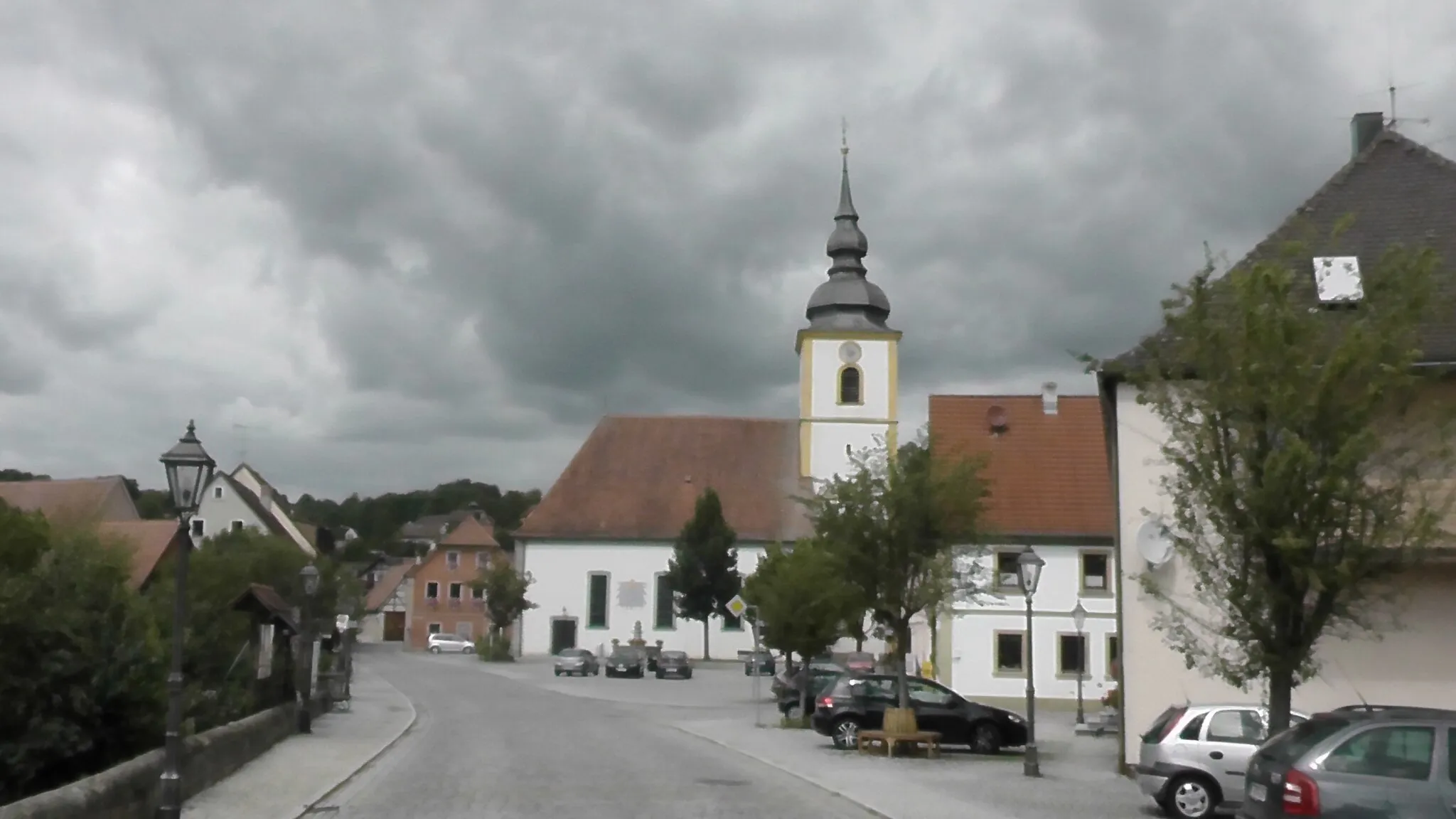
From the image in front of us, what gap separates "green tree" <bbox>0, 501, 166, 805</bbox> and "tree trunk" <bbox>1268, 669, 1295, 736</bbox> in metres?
12.3

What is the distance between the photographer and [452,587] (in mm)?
94062

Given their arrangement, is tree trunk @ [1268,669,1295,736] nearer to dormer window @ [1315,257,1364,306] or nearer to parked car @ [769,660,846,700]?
dormer window @ [1315,257,1364,306]

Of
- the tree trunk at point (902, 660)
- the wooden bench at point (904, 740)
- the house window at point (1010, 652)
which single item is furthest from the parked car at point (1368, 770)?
the house window at point (1010, 652)

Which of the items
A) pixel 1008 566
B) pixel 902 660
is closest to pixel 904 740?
pixel 902 660

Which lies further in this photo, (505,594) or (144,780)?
(505,594)

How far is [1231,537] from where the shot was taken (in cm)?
1349

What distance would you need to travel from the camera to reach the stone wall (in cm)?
1019

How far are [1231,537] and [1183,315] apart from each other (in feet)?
7.49

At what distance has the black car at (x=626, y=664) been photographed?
179 ft

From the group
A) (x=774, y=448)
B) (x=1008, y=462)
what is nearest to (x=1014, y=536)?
(x=1008, y=462)

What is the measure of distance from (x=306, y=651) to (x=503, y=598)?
128ft

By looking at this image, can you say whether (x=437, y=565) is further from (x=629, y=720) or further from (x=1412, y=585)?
(x=1412, y=585)

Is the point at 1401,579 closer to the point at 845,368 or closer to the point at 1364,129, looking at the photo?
the point at 1364,129

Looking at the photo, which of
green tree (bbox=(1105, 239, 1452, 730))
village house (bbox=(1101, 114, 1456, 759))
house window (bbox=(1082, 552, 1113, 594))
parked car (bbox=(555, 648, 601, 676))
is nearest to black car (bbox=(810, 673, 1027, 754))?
village house (bbox=(1101, 114, 1456, 759))
